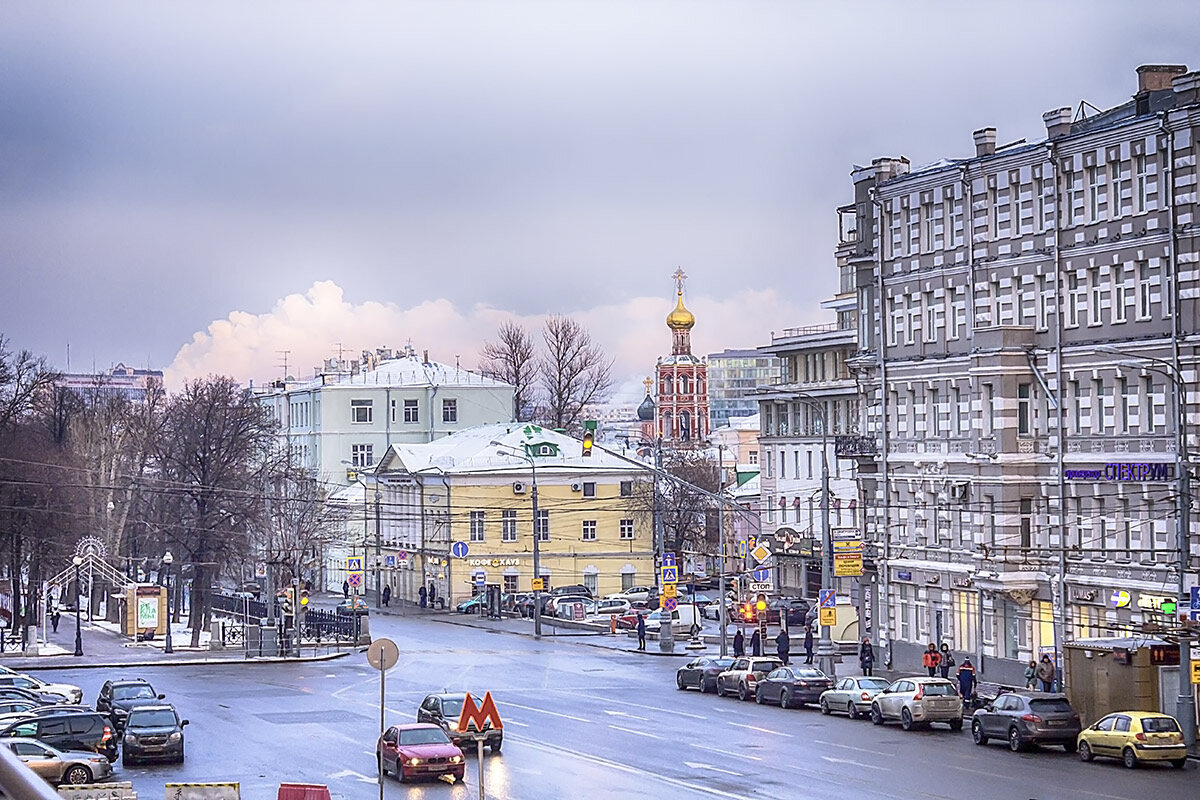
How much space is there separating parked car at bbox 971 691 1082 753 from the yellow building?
59351mm

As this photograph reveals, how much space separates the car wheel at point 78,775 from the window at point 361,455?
102 metres

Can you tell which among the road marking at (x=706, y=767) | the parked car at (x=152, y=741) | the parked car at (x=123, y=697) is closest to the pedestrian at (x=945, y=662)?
the road marking at (x=706, y=767)

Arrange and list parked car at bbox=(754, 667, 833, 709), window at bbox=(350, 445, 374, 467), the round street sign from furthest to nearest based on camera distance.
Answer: window at bbox=(350, 445, 374, 467)
parked car at bbox=(754, 667, 833, 709)
the round street sign

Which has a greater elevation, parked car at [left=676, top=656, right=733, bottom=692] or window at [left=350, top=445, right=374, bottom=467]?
window at [left=350, top=445, right=374, bottom=467]

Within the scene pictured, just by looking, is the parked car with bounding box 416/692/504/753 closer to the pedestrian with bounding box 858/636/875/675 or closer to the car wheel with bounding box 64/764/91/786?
the car wheel with bounding box 64/764/91/786

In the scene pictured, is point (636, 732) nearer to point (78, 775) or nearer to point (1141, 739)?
point (1141, 739)

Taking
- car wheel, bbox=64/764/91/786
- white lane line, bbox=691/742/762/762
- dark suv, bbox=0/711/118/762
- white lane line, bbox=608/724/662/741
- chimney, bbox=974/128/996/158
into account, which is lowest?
white lane line, bbox=608/724/662/741

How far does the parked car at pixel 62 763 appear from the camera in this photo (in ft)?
105

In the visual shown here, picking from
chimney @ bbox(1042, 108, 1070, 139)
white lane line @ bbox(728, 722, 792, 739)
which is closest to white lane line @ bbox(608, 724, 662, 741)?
white lane line @ bbox(728, 722, 792, 739)

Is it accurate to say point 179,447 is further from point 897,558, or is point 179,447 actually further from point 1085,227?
point 1085,227

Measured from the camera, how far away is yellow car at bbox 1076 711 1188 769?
34.3m

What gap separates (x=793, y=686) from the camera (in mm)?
48719

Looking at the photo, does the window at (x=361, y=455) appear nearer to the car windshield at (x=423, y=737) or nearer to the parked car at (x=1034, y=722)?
the parked car at (x=1034, y=722)

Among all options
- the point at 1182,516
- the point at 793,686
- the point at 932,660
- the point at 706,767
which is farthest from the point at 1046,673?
the point at 706,767
